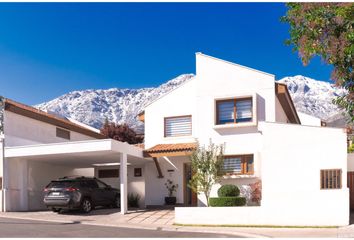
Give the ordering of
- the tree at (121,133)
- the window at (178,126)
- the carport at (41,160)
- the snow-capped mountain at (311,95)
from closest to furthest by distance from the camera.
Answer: the carport at (41,160)
the window at (178,126)
the tree at (121,133)
the snow-capped mountain at (311,95)

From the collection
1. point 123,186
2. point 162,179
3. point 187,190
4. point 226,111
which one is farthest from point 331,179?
point 162,179

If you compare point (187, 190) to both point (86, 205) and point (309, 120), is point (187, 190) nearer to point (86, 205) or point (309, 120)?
point (86, 205)

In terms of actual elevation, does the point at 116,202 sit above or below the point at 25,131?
below

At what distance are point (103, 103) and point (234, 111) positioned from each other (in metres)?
110

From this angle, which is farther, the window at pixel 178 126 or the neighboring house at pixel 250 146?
the window at pixel 178 126

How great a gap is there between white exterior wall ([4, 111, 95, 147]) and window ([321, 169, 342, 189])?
528 inches

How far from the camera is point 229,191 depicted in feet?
54.5

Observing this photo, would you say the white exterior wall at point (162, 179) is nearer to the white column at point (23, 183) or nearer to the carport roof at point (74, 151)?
the carport roof at point (74, 151)

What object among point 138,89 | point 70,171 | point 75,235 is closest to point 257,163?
point 75,235

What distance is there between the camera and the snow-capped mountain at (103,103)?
377 feet

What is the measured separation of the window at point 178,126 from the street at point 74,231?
750cm

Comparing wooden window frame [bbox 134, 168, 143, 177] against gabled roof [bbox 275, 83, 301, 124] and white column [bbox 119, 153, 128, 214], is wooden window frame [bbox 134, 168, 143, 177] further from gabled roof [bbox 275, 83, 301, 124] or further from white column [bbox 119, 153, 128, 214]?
gabled roof [bbox 275, 83, 301, 124]

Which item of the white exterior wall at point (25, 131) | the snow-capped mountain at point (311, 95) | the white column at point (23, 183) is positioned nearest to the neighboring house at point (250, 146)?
the white exterior wall at point (25, 131)

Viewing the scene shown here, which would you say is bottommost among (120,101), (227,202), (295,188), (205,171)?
(227,202)
